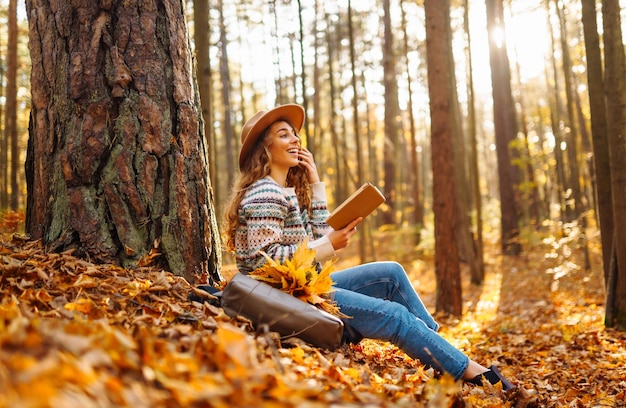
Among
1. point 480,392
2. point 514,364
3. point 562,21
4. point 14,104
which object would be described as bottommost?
point 514,364

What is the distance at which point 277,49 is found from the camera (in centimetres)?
1753

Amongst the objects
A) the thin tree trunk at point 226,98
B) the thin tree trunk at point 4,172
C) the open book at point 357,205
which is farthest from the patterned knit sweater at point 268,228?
the thin tree trunk at point 226,98

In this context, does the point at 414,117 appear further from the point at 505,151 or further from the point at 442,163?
the point at 442,163

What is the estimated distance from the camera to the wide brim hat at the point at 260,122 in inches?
152

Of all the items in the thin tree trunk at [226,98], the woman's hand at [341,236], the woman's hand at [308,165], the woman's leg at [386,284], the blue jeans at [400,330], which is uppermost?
the thin tree trunk at [226,98]

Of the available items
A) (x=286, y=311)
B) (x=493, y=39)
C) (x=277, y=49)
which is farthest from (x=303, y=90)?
(x=286, y=311)

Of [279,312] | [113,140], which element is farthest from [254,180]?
Answer: [279,312]

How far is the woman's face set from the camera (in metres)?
3.85

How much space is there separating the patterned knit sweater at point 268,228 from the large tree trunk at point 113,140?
0.84 feet

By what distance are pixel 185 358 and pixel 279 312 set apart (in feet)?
3.45

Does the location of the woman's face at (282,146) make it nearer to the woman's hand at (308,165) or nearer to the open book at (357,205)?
the woman's hand at (308,165)

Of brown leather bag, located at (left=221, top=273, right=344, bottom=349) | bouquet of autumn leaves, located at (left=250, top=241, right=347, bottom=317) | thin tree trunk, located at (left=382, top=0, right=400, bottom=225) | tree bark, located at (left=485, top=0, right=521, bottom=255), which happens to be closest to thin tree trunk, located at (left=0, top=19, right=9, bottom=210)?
bouquet of autumn leaves, located at (left=250, top=241, right=347, bottom=317)

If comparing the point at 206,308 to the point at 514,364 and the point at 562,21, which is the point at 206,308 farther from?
the point at 562,21

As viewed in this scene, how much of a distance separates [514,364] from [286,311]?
116 inches
